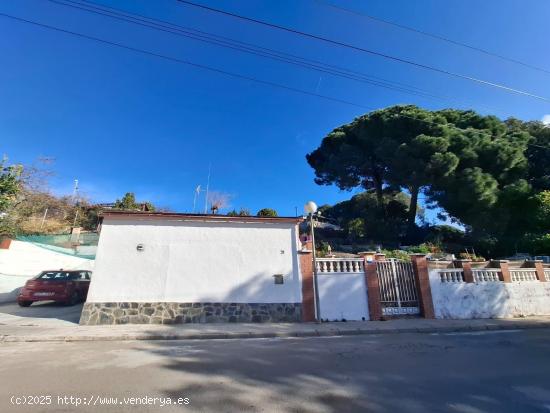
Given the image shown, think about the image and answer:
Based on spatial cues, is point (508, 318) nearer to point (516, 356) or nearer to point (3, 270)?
point (516, 356)

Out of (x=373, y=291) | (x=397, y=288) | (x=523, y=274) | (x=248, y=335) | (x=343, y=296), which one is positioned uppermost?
(x=523, y=274)

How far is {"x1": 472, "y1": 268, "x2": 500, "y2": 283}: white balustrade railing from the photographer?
1149cm

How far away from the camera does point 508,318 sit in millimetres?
11023

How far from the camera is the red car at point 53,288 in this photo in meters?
11.5

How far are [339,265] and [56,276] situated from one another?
1182cm

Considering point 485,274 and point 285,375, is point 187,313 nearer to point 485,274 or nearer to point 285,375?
point 285,375

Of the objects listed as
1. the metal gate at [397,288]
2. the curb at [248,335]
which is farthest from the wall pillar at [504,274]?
the metal gate at [397,288]

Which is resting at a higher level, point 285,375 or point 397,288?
point 397,288

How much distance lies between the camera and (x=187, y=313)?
906cm

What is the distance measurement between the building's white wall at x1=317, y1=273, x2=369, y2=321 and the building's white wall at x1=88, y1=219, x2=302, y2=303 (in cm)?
92

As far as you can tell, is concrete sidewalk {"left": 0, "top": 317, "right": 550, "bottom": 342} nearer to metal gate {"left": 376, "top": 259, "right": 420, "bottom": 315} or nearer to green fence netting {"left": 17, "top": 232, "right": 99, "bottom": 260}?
metal gate {"left": 376, "top": 259, "right": 420, "bottom": 315}

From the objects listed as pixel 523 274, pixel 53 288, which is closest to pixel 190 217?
pixel 53 288

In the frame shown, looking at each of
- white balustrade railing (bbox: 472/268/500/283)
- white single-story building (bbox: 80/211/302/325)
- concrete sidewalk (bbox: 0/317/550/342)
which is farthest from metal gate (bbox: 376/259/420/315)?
white single-story building (bbox: 80/211/302/325)

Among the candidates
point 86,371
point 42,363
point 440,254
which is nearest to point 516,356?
point 86,371
